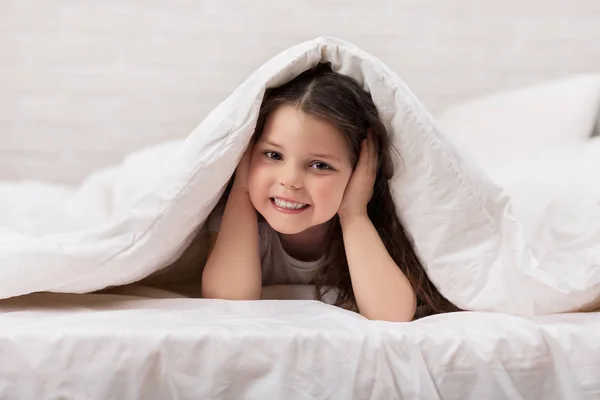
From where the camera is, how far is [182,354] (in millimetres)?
709

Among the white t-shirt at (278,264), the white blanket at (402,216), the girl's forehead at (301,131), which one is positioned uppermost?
the girl's forehead at (301,131)

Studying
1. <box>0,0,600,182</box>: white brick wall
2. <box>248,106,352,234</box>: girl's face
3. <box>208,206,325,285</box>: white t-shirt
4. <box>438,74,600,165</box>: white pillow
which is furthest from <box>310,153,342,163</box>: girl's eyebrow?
<box>0,0,600,182</box>: white brick wall

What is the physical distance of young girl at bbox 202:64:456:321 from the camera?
92cm

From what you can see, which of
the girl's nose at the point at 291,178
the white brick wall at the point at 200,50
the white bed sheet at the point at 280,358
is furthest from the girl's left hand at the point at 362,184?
the white brick wall at the point at 200,50

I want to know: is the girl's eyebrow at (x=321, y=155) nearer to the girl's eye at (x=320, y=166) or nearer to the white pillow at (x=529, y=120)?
the girl's eye at (x=320, y=166)

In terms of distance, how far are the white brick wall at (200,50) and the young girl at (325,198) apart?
3.01 feet

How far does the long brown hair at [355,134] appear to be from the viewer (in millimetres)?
917

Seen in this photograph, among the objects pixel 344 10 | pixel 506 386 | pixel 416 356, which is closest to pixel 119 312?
pixel 416 356

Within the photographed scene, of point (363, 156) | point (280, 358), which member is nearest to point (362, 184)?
point (363, 156)

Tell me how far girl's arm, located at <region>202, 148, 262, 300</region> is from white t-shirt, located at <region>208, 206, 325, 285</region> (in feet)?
0.29

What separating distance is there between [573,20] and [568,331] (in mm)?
1312

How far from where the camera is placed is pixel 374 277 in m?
0.95

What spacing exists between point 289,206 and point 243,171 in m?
0.09

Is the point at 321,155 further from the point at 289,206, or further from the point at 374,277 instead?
the point at 374,277
